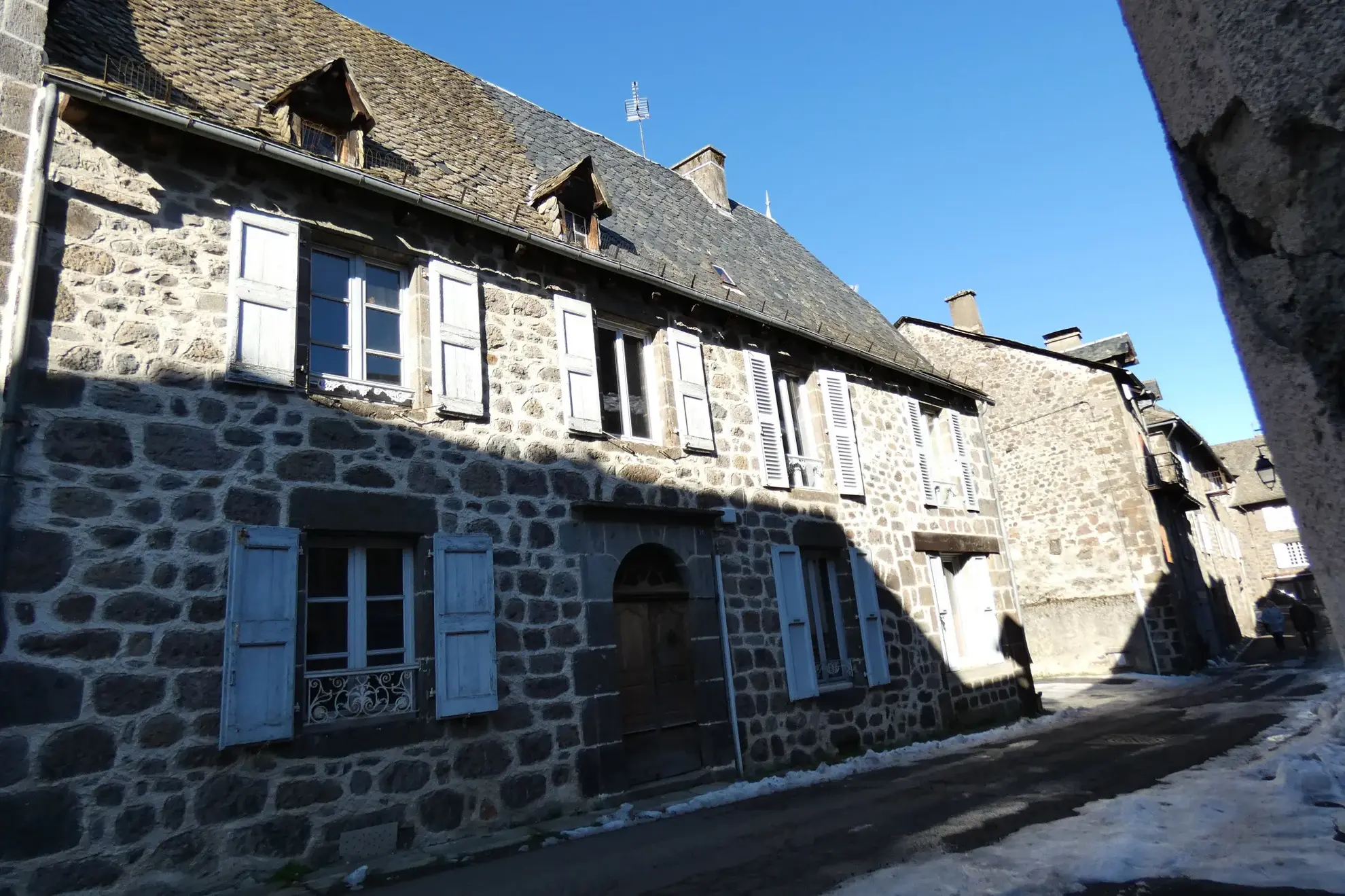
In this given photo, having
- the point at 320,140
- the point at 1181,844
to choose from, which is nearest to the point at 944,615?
the point at 1181,844

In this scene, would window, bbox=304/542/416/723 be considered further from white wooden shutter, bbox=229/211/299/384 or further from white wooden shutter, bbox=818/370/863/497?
white wooden shutter, bbox=818/370/863/497

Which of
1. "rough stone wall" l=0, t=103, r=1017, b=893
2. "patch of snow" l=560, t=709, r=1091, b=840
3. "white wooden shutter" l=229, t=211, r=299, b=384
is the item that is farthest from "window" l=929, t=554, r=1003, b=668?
"white wooden shutter" l=229, t=211, r=299, b=384

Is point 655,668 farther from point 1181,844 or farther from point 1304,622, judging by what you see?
point 1304,622

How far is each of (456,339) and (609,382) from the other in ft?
6.20

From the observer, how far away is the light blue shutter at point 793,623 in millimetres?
8281

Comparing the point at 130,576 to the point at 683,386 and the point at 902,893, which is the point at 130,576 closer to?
the point at 902,893

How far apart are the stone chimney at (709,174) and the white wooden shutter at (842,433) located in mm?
5046

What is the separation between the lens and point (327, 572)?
563cm

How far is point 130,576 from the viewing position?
15.4ft

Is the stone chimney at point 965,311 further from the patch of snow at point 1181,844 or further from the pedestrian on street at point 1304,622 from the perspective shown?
the patch of snow at point 1181,844

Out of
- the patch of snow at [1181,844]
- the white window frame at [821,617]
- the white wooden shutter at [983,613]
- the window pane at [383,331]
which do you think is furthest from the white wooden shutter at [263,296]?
the white wooden shutter at [983,613]

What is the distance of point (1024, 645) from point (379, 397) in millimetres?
10050

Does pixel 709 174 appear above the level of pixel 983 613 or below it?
above

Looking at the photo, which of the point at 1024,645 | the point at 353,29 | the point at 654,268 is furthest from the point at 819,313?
the point at 353,29
